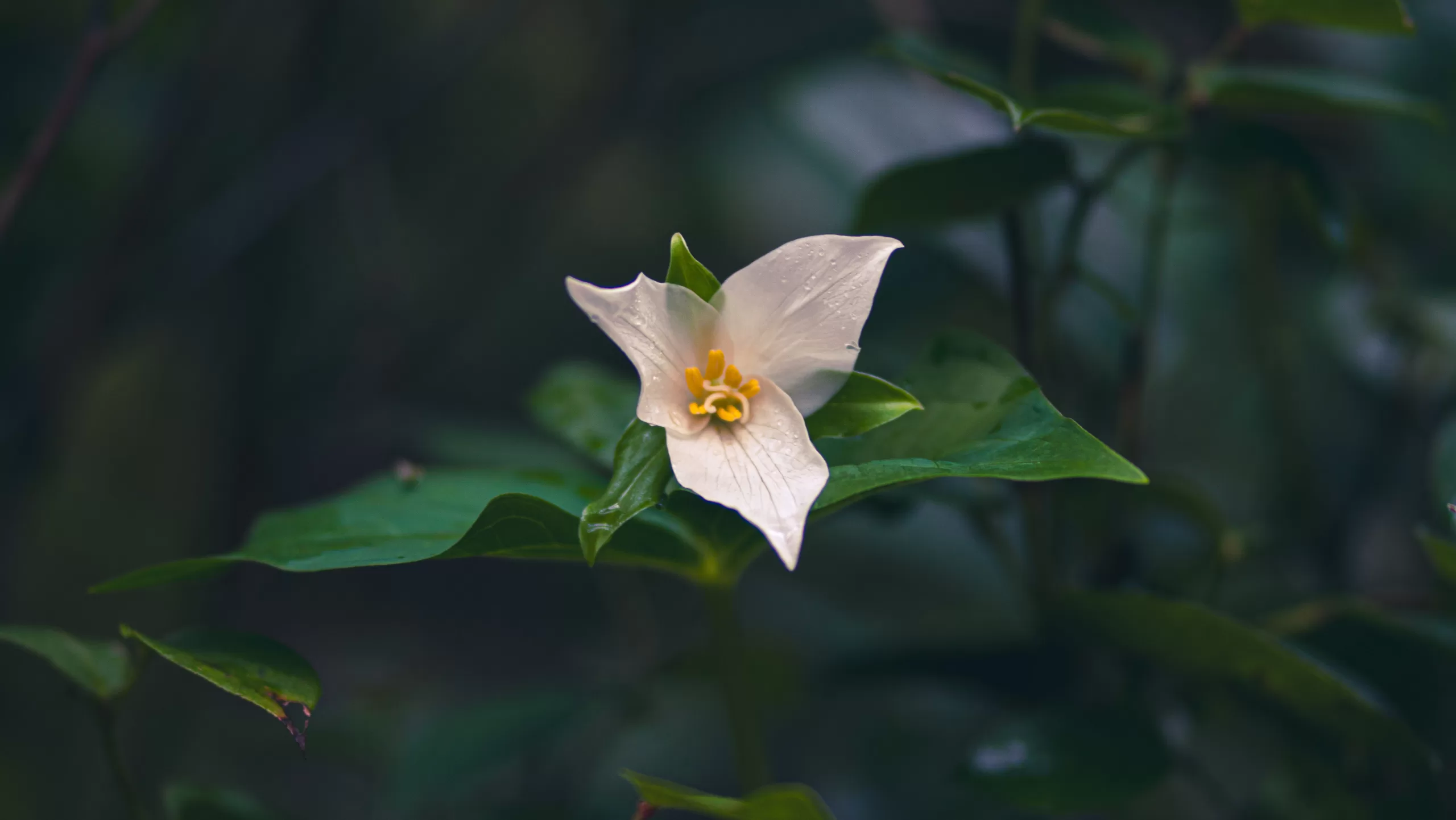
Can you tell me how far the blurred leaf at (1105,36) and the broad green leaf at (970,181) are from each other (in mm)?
229

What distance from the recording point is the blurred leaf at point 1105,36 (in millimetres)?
843

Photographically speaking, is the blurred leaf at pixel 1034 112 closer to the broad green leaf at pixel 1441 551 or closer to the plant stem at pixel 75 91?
the broad green leaf at pixel 1441 551

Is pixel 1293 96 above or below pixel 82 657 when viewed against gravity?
above

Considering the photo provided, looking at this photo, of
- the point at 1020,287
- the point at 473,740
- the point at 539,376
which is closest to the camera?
the point at 1020,287

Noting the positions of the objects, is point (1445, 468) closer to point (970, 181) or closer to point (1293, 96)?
point (1293, 96)

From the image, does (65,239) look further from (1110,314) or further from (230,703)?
(1110,314)

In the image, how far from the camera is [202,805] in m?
0.66

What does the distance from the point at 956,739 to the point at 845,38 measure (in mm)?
1341

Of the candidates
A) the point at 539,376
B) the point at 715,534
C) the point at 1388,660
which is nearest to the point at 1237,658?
the point at 1388,660

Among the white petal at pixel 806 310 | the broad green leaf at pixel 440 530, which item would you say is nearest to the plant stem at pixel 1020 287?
the white petal at pixel 806 310

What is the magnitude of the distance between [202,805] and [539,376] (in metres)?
1.21

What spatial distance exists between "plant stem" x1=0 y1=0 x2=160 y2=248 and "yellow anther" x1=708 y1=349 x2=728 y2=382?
69cm

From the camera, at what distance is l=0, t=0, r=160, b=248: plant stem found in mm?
796

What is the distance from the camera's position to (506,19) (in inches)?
55.6
